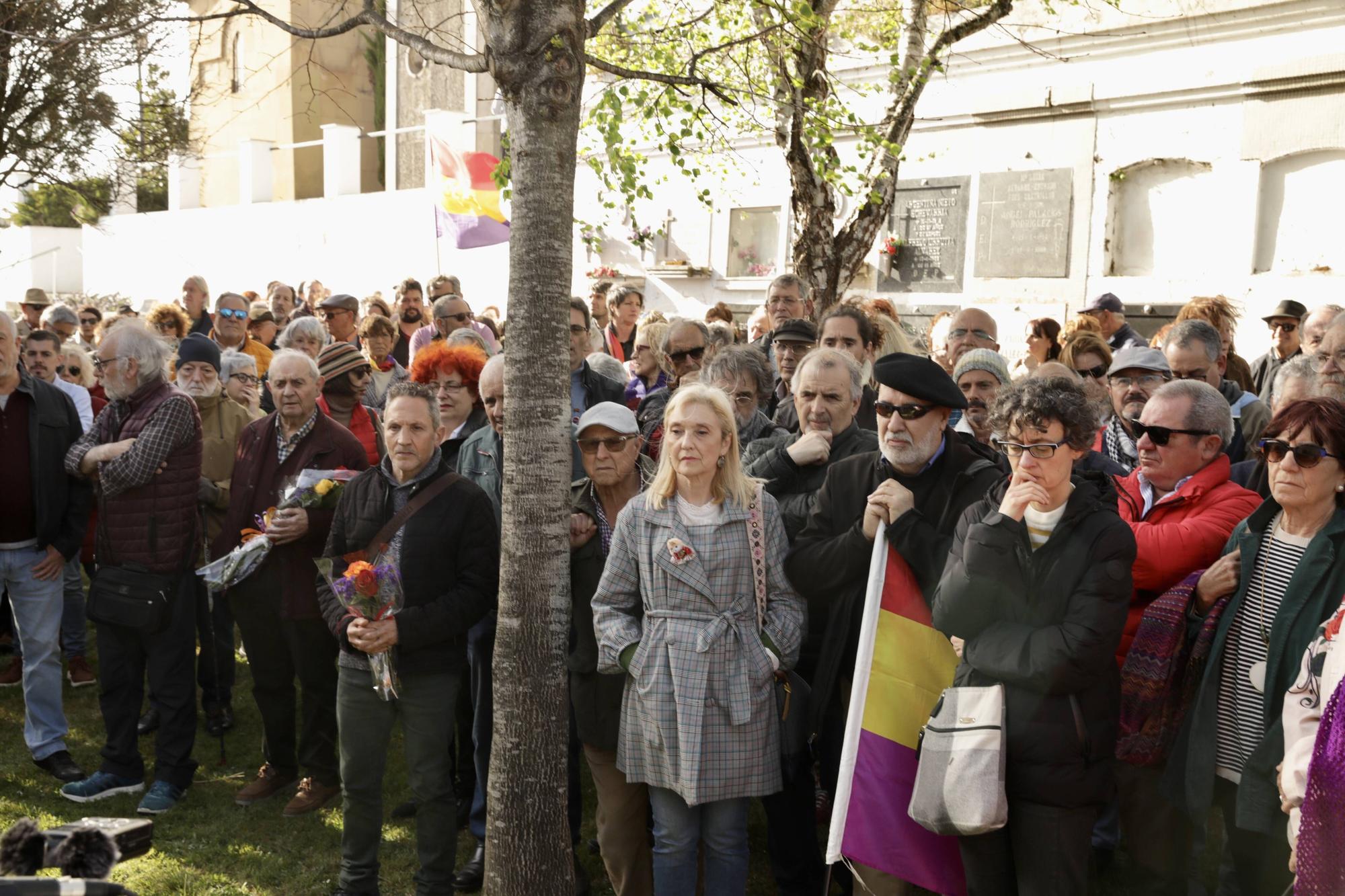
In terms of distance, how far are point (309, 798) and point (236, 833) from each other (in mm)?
371

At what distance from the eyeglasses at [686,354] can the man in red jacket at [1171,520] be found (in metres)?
2.81

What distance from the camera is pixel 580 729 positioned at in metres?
4.62

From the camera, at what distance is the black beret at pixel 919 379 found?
4230 mm

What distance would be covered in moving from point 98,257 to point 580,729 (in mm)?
31067

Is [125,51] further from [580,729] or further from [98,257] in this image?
[98,257]

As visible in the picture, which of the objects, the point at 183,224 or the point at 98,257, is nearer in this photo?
the point at 183,224

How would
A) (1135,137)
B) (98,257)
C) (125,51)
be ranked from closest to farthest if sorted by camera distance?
(125,51), (1135,137), (98,257)

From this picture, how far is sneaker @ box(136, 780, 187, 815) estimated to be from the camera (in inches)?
229

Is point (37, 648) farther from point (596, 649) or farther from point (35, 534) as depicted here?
point (596, 649)

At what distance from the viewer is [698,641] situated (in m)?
4.15

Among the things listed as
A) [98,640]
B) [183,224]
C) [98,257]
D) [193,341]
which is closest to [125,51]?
[193,341]

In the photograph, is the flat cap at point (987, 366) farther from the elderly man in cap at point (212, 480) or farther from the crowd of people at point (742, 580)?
the elderly man in cap at point (212, 480)

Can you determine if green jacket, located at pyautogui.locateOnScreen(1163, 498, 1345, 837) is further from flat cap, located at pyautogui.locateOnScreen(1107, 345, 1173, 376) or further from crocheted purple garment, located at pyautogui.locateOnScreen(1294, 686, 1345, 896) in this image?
flat cap, located at pyautogui.locateOnScreen(1107, 345, 1173, 376)

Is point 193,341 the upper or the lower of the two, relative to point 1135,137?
lower
